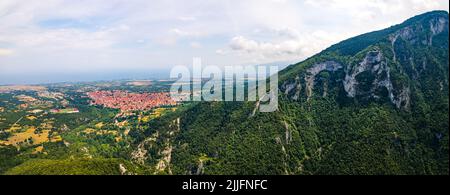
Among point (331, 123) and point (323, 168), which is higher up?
point (331, 123)

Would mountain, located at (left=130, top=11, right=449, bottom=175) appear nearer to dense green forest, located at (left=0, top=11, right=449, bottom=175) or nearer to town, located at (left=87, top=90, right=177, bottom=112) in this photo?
dense green forest, located at (left=0, top=11, right=449, bottom=175)

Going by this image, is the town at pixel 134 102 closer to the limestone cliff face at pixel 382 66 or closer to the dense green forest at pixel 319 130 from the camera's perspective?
the dense green forest at pixel 319 130

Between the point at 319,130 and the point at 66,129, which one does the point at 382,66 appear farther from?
the point at 66,129

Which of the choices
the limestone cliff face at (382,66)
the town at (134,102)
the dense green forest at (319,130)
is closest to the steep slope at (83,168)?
the dense green forest at (319,130)

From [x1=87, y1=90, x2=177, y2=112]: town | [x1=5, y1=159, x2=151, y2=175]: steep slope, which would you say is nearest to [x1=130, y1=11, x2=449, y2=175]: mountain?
[x1=5, y1=159, x2=151, y2=175]: steep slope

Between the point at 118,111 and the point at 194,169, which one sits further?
the point at 118,111

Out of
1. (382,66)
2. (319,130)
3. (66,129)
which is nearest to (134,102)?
(66,129)

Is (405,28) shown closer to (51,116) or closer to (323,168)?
(323,168)
